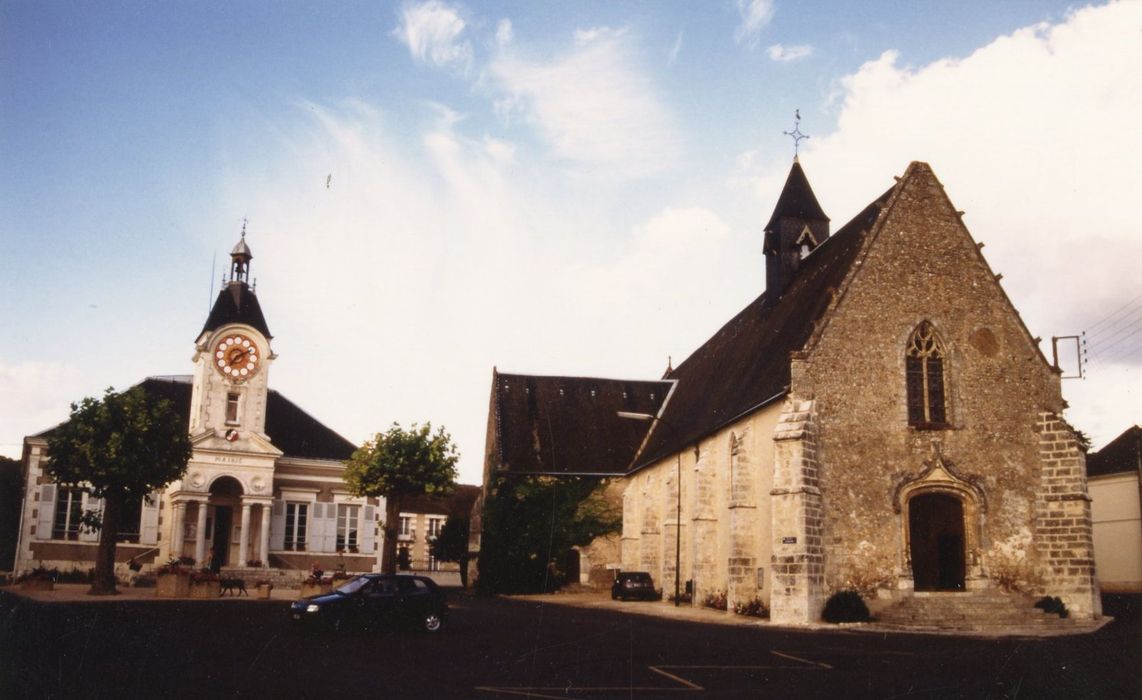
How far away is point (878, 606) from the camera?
22.7 m

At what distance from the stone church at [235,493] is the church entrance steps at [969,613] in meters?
27.3

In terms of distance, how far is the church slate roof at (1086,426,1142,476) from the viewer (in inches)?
1603

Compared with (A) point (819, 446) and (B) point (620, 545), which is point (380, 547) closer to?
(B) point (620, 545)

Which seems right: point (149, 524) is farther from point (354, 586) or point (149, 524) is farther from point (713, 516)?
point (354, 586)

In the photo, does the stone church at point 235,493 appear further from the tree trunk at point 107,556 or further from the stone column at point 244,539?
the tree trunk at point 107,556

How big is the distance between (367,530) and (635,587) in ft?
52.1

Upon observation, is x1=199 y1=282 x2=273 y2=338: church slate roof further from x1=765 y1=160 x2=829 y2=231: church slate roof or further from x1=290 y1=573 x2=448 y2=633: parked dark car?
x1=290 y1=573 x2=448 y2=633: parked dark car

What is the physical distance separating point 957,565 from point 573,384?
2559 cm

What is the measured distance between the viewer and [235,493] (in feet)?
138

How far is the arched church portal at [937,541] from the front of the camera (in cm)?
2375

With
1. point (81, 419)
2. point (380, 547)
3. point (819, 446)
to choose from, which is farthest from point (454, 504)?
point (819, 446)

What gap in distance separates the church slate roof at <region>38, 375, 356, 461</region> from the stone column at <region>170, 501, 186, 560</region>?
16.9ft

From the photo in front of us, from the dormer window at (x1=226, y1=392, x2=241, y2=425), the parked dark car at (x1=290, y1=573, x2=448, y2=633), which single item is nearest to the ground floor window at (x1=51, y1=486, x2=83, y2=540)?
the dormer window at (x1=226, y1=392, x2=241, y2=425)

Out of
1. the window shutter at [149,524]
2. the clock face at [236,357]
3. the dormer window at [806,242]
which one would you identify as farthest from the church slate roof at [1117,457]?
the window shutter at [149,524]
